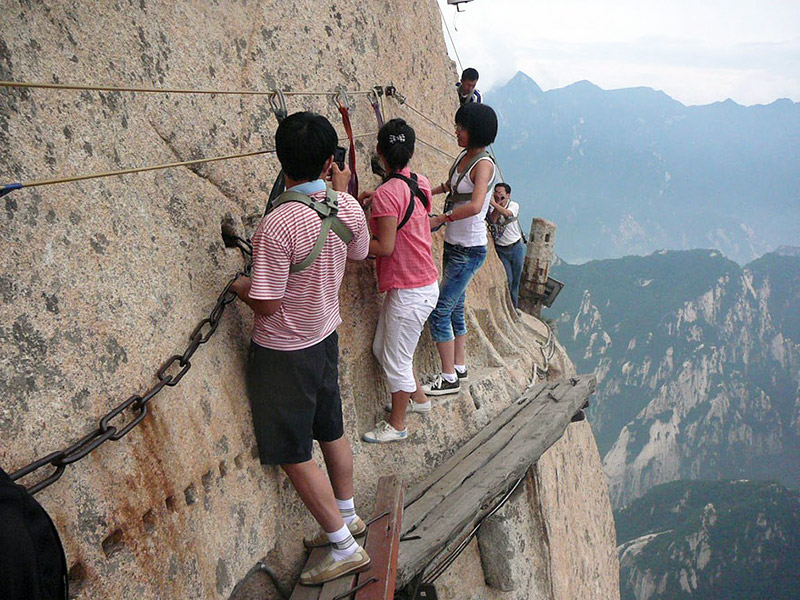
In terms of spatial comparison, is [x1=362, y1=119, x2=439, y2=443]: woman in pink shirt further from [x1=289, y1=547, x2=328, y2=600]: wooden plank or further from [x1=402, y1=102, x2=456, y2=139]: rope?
[x1=402, y1=102, x2=456, y2=139]: rope

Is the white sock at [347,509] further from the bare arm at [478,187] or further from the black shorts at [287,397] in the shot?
the bare arm at [478,187]

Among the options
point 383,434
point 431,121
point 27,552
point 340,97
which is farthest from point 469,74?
point 27,552

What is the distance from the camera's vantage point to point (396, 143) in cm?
352

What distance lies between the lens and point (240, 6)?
3.50m

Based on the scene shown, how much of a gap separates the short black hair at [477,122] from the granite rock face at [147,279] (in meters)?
0.97

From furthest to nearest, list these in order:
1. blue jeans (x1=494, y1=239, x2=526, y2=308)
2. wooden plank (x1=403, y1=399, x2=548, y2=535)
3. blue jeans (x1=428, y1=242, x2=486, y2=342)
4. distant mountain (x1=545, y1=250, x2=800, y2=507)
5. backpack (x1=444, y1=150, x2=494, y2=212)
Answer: distant mountain (x1=545, y1=250, x2=800, y2=507)
blue jeans (x1=494, y1=239, x2=526, y2=308)
blue jeans (x1=428, y1=242, x2=486, y2=342)
backpack (x1=444, y1=150, x2=494, y2=212)
wooden plank (x1=403, y1=399, x2=548, y2=535)

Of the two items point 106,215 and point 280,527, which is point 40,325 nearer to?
point 106,215

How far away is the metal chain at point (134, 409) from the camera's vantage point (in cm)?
192

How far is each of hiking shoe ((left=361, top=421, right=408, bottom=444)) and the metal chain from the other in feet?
5.47

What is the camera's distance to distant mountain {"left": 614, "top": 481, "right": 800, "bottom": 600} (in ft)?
157

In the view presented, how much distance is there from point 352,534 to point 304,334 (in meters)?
1.25

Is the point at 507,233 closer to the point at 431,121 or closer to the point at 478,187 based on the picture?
the point at 431,121

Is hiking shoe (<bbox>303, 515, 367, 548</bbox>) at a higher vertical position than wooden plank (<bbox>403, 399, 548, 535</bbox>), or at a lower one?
higher

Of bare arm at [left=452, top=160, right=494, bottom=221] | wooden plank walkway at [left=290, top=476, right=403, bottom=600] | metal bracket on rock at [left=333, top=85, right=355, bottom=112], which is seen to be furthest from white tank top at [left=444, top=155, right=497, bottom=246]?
wooden plank walkway at [left=290, top=476, right=403, bottom=600]
